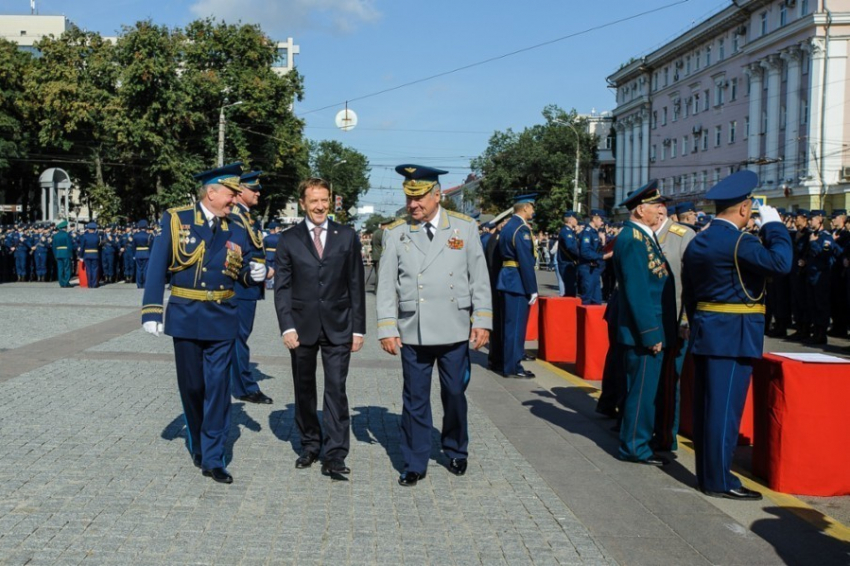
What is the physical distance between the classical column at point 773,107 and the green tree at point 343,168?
56956 mm

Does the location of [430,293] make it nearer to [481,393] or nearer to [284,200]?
[481,393]

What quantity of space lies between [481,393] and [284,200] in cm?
5466

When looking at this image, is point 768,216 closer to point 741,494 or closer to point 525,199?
point 741,494

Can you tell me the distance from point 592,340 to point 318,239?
16.5 feet

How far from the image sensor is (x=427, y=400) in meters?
6.52

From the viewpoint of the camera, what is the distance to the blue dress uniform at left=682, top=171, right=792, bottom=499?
240 inches

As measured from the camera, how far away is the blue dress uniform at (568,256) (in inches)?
771

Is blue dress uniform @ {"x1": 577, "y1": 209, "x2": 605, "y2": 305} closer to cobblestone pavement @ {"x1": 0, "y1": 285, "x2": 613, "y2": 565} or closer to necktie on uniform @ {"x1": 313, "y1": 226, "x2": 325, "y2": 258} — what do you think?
cobblestone pavement @ {"x1": 0, "y1": 285, "x2": 613, "y2": 565}

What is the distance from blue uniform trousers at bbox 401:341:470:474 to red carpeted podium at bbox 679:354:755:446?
6.94 ft

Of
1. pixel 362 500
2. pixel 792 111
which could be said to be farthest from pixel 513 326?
pixel 792 111

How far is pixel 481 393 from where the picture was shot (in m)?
10.0

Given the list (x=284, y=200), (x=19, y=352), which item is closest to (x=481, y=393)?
(x=19, y=352)

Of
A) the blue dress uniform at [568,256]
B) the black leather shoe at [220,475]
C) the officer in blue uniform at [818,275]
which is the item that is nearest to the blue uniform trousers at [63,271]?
the blue dress uniform at [568,256]

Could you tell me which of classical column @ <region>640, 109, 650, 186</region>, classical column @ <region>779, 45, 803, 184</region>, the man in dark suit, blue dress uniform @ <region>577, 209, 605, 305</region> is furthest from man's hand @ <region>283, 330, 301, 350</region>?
classical column @ <region>640, 109, 650, 186</region>
